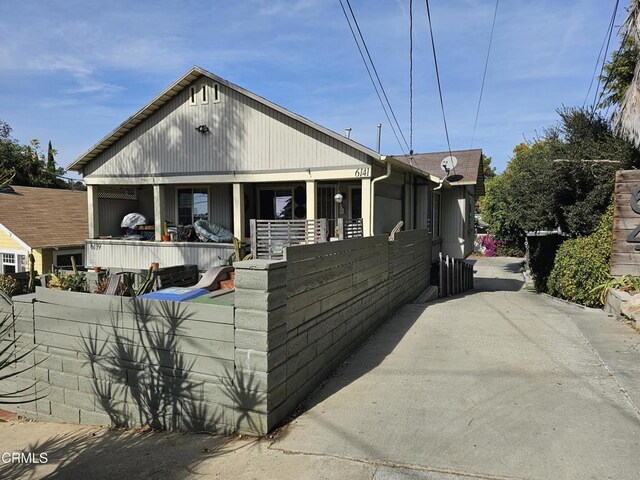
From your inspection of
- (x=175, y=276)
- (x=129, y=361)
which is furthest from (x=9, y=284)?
(x=129, y=361)

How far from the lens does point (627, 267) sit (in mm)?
9125

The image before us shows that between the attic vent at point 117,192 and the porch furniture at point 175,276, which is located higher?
the attic vent at point 117,192

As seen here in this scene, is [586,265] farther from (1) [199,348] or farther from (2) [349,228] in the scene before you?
(1) [199,348]

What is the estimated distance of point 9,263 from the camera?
16.7 meters

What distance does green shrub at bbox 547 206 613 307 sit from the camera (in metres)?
9.95

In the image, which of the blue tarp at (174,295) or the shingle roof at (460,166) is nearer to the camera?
the blue tarp at (174,295)

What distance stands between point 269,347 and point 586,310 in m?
8.10

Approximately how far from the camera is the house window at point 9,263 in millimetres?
16523

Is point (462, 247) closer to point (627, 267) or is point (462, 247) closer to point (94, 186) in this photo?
point (627, 267)

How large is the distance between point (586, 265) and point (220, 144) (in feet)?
31.7

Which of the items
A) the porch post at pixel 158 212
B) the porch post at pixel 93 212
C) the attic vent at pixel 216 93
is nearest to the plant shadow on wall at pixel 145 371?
the porch post at pixel 158 212

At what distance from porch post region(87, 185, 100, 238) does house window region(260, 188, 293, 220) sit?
5.21 metres

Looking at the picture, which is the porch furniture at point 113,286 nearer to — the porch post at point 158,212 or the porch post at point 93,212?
the porch post at point 158,212
